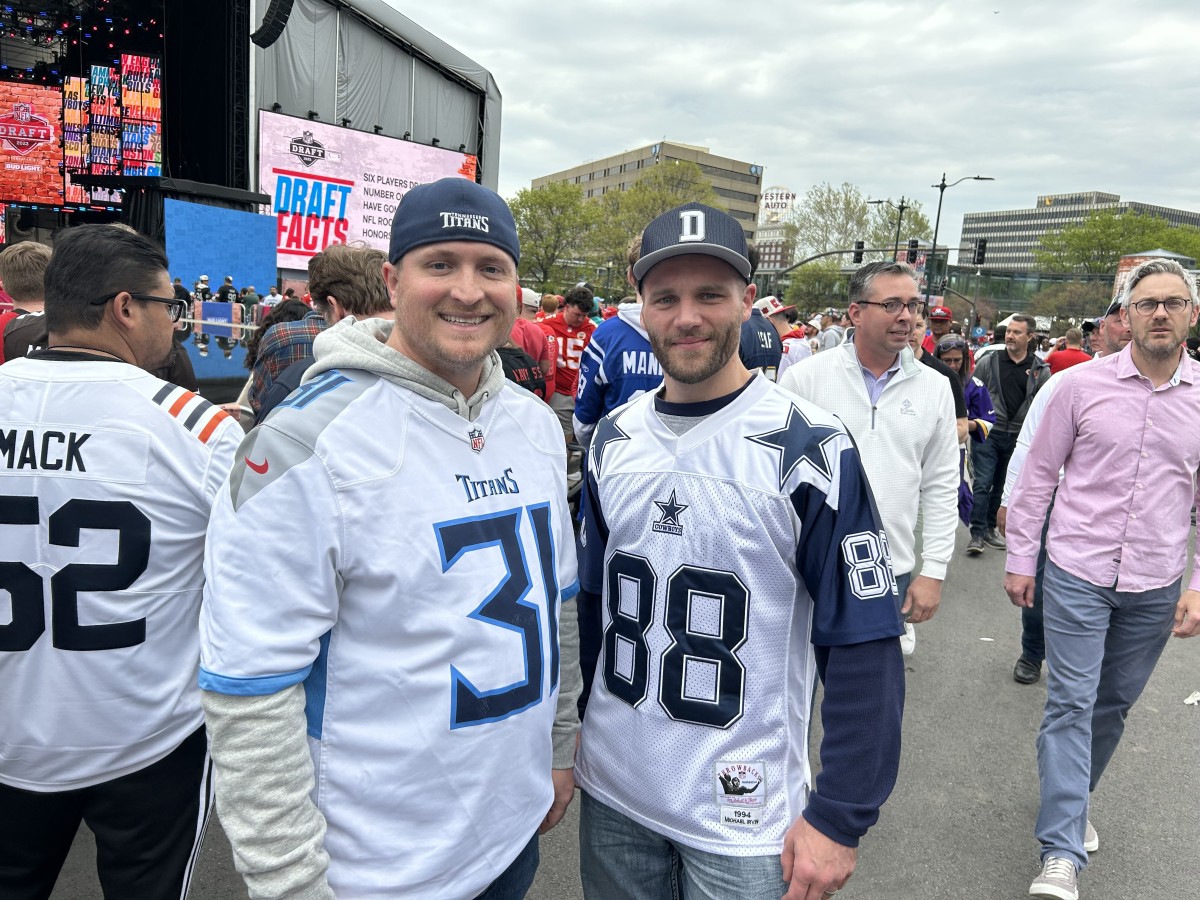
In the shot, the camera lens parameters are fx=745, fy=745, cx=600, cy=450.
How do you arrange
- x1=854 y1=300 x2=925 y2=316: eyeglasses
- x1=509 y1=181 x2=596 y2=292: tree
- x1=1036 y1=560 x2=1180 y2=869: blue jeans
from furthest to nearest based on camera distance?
1. x1=509 y1=181 x2=596 y2=292: tree
2. x1=854 y1=300 x2=925 y2=316: eyeglasses
3. x1=1036 y1=560 x2=1180 y2=869: blue jeans

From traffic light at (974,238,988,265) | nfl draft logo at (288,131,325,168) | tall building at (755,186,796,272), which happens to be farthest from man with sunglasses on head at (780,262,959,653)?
tall building at (755,186,796,272)

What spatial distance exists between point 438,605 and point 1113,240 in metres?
73.4

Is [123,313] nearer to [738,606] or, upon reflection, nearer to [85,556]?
[85,556]

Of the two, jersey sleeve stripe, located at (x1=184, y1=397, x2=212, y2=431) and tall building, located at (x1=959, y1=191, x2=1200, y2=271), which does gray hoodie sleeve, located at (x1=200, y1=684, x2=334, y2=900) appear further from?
tall building, located at (x1=959, y1=191, x2=1200, y2=271)

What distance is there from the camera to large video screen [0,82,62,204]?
68.3 ft

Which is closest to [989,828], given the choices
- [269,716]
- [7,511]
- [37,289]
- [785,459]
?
[785,459]

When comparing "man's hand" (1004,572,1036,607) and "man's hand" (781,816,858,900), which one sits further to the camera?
"man's hand" (1004,572,1036,607)

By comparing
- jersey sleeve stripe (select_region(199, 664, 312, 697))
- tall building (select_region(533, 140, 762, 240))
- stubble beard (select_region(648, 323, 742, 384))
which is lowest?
jersey sleeve stripe (select_region(199, 664, 312, 697))

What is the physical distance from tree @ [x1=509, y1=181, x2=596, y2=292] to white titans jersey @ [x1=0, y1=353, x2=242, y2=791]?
56087mm

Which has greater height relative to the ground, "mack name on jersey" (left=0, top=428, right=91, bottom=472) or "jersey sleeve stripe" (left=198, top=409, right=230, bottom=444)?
"jersey sleeve stripe" (left=198, top=409, right=230, bottom=444)

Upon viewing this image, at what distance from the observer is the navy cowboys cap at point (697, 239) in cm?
171

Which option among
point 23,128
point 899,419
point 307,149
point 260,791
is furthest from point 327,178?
point 260,791

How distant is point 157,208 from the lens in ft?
54.2

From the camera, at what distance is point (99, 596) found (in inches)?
71.3
